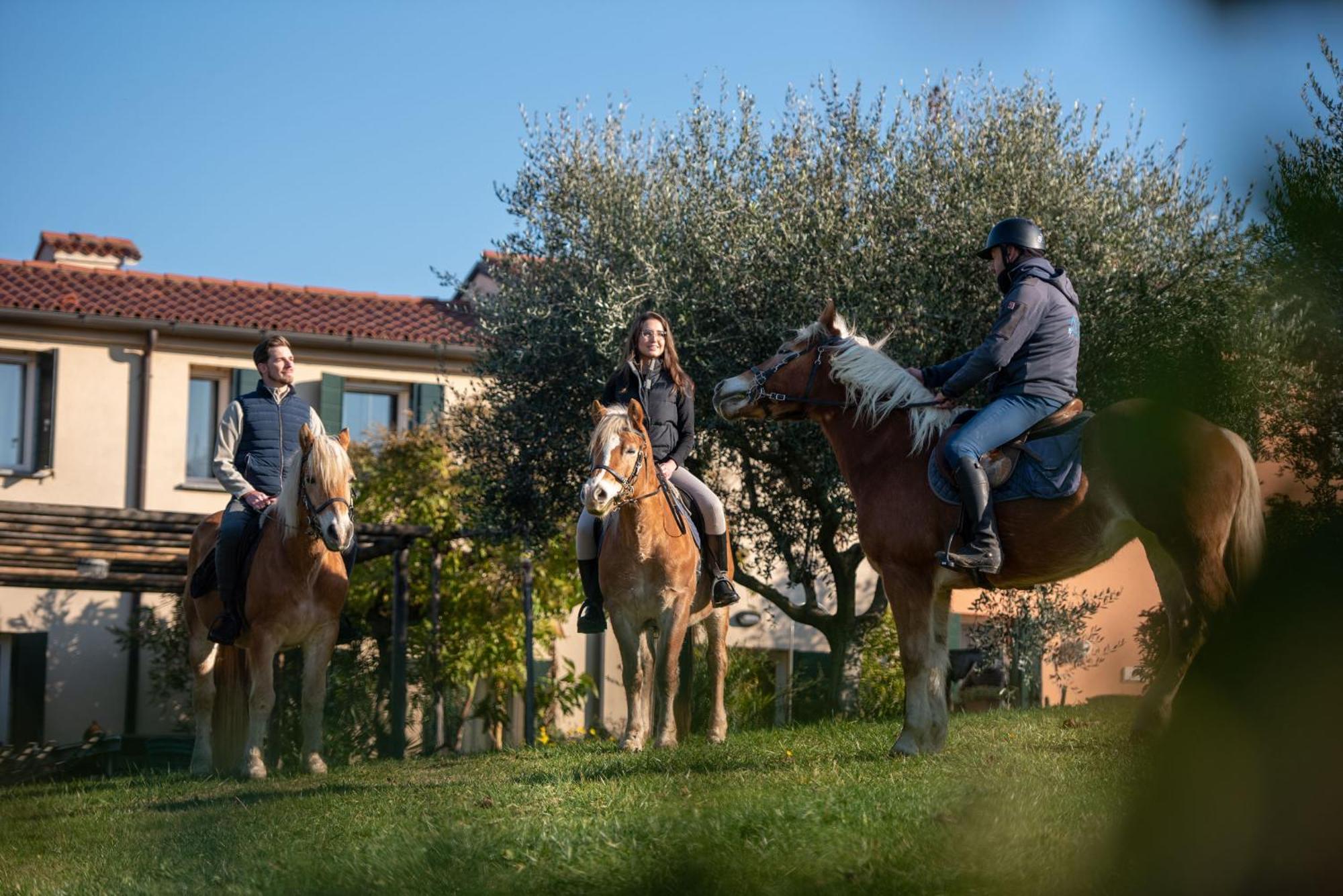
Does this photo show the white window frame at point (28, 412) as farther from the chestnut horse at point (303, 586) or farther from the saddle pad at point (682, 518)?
the saddle pad at point (682, 518)

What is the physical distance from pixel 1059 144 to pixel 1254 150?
15.8 meters

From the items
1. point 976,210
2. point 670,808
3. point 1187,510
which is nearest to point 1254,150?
point 1187,510

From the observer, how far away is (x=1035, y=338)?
674cm

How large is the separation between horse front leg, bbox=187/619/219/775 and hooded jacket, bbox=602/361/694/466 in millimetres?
3859

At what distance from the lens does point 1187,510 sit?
1089mm

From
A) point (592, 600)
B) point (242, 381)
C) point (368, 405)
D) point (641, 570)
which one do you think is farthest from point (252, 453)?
point (368, 405)

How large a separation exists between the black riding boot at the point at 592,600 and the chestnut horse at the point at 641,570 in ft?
1.15

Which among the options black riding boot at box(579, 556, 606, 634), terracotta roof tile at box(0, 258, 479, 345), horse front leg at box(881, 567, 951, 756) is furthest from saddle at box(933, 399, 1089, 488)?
terracotta roof tile at box(0, 258, 479, 345)

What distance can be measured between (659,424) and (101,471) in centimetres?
1791

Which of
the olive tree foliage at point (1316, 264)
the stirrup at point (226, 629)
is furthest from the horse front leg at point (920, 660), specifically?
the olive tree foliage at point (1316, 264)

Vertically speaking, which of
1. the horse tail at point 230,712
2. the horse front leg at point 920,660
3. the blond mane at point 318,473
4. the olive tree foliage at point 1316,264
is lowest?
the horse tail at point 230,712

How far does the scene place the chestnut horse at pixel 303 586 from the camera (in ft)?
30.6

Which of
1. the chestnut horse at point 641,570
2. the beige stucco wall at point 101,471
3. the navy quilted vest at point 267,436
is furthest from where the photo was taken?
the beige stucco wall at point 101,471

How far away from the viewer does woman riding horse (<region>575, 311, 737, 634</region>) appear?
31.4 ft
